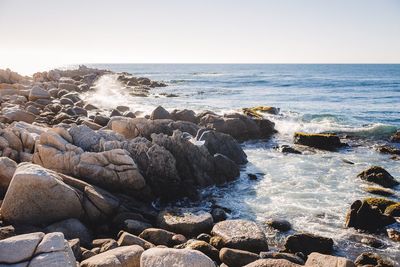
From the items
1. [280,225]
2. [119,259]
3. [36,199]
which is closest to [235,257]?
[119,259]

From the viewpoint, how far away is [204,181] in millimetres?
14805

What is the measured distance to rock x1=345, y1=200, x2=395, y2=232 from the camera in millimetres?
10867

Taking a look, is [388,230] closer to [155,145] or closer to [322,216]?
[322,216]

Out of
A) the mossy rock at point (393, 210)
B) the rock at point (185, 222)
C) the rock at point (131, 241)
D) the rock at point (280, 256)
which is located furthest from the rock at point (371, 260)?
the rock at point (131, 241)

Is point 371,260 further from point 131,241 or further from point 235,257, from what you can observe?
point 131,241

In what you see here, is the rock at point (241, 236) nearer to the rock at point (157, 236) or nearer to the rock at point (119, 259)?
the rock at point (157, 236)

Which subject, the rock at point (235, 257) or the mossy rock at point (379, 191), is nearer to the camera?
the rock at point (235, 257)

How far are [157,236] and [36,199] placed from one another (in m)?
3.09

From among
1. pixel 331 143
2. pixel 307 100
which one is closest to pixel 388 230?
pixel 331 143

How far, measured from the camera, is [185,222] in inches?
404

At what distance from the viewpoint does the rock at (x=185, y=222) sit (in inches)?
398

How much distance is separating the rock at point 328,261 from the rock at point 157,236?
323 cm

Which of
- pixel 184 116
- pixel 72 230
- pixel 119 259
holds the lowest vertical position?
pixel 72 230

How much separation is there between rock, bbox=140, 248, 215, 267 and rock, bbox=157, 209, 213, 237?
3609 millimetres
